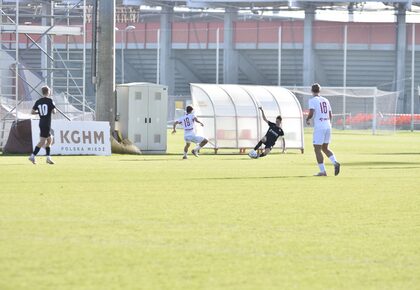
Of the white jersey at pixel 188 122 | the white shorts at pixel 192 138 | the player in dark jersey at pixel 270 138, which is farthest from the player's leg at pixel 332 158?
the player in dark jersey at pixel 270 138

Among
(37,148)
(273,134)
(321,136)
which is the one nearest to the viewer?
(321,136)

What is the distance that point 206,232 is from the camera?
560 inches

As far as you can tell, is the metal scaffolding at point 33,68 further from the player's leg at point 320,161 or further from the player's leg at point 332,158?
the player's leg at point 320,161

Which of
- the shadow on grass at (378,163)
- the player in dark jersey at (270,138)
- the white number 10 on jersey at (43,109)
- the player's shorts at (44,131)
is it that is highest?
the white number 10 on jersey at (43,109)

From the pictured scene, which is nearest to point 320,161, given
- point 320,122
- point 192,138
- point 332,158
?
point 332,158

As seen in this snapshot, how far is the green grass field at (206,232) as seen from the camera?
1062 centimetres

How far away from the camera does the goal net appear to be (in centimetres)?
8800

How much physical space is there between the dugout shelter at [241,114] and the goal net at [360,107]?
3762 centimetres

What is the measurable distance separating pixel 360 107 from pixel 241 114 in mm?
46243

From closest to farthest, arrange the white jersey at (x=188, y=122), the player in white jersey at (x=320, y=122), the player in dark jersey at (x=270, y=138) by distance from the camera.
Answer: the player in white jersey at (x=320, y=122), the white jersey at (x=188, y=122), the player in dark jersey at (x=270, y=138)

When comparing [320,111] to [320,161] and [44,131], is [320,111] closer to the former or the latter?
[320,161]

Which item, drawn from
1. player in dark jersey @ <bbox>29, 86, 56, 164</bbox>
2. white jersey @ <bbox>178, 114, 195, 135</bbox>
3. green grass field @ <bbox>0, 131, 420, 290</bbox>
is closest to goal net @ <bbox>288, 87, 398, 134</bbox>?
white jersey @ <bbox>178, 114, 195, 135</bbox>

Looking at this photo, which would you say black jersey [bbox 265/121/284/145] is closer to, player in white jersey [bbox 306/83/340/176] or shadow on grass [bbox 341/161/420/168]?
shadow on grass [bbox 341/161/420/168]

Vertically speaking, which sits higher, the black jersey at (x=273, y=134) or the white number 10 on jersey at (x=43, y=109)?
the white number 10 on jersey at (x=43, y=109)
